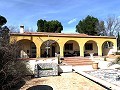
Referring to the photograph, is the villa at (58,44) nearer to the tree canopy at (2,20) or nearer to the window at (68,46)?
the window at (68,46)

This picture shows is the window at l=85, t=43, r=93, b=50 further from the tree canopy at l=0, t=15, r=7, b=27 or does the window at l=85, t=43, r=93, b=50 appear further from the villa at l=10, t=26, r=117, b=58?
the tree canopy at l=0, t=15, r=7, b=27

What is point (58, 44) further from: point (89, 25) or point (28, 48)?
point (89, 25)

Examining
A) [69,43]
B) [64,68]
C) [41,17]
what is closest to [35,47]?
[69,43]

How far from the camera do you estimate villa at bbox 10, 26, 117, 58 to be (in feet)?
Answer: 101

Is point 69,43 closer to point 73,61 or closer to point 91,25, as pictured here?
point 73,61

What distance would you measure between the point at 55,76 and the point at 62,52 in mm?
12247

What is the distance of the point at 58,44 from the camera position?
106ft

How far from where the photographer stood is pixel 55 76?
19938 mm

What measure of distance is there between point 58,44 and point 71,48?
409 centimetres

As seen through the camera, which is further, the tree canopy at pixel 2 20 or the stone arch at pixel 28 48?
the tree canopy at pixel 2 20

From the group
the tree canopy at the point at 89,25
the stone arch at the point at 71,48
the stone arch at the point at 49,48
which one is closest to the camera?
the stone arch at the point at 49,48

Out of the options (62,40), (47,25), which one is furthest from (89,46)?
(47,25)

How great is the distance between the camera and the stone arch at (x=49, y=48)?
32156mm

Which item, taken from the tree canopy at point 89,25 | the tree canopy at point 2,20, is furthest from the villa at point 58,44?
the tree canopy at point 89,25
